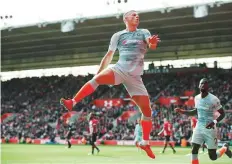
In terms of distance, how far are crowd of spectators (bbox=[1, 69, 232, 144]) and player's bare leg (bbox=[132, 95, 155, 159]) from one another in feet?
75.8

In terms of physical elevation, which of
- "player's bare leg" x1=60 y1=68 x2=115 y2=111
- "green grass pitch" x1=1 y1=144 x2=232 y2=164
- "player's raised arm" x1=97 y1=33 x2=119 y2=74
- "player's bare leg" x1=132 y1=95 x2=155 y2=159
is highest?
"player's raised arm" x1=97 y1=33 x2=119 y2=74

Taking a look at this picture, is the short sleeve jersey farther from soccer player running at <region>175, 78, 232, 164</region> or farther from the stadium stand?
the stadium stand

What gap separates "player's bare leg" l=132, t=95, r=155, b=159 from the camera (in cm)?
848

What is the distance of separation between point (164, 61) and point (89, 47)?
8.07m

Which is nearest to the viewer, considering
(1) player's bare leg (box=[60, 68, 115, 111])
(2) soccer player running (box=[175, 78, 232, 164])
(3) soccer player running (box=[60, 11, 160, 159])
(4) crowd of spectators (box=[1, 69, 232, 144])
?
(1) player's bare leg (box=[60, 68, 115, 111])

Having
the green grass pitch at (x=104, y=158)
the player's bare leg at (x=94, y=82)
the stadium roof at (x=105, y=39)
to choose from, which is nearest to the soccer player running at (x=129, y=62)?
the player's bare leg at (x=94, y=82)

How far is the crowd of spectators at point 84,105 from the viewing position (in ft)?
119

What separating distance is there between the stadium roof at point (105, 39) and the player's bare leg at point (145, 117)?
76.9 feet

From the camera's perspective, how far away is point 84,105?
44062mm

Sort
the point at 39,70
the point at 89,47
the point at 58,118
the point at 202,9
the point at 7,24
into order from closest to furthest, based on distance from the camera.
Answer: the point at 202,9, the point at 7,24, the point at 58,118, the point at 89,47, the point at 39,70

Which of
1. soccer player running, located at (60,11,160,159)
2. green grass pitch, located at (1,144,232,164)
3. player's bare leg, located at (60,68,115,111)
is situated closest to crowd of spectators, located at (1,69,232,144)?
green grass pitch, located at (1,144,232,164)

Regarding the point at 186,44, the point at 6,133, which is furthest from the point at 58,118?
the point at 186,44

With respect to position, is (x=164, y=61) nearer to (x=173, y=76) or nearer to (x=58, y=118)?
(x=173, y=76)

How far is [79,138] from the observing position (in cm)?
3922
